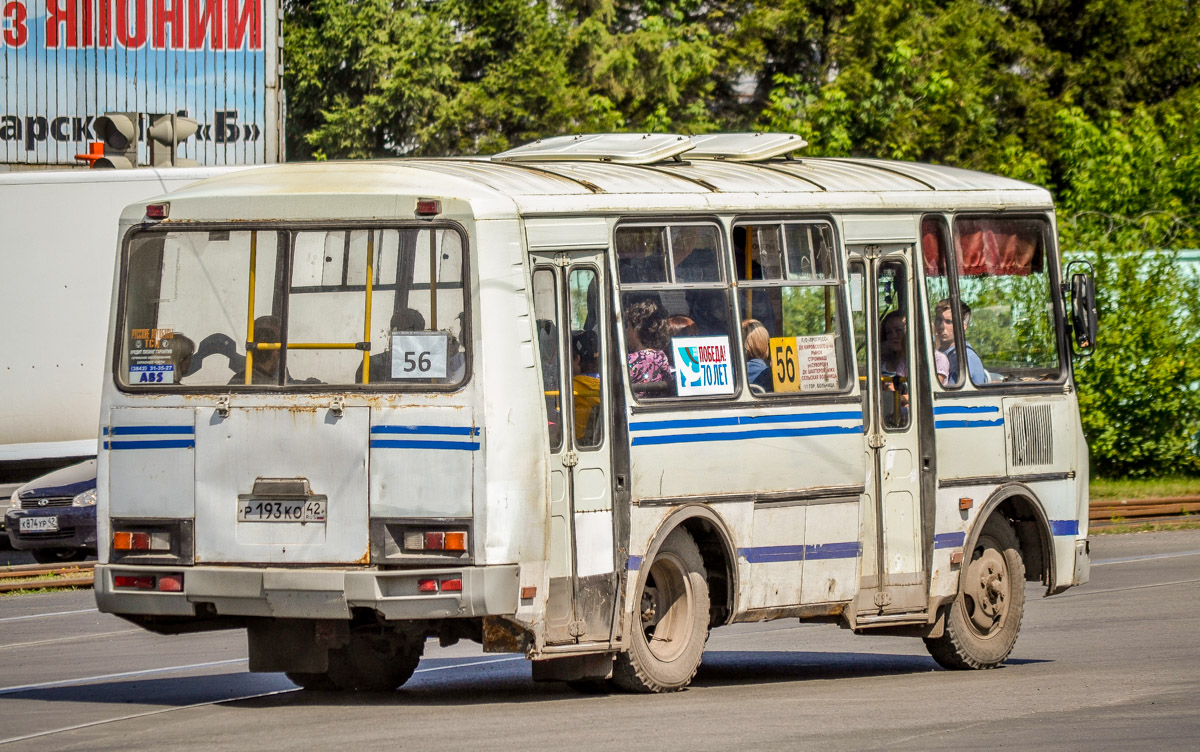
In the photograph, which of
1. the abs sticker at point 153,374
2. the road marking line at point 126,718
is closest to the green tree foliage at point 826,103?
the road marking line at point 126,718

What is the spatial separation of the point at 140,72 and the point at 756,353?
19.5 m

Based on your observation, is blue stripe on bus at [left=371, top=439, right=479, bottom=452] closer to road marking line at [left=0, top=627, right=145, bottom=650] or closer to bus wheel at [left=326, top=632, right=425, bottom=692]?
bus wheel at [left=326, top=632, right=425, bottom=692]

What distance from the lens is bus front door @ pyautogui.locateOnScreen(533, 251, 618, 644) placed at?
9.84 m

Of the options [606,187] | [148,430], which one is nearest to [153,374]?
[148,430]

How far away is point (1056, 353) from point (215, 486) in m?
6.06

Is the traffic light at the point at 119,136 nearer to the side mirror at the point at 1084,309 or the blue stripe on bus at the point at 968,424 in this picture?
the side mirror at the point at 1084,309

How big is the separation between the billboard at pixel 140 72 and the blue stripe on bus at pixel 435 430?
19337 millimetres

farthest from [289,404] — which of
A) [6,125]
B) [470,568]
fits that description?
[6,125]

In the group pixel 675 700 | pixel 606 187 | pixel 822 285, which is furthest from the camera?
pixel 822 285

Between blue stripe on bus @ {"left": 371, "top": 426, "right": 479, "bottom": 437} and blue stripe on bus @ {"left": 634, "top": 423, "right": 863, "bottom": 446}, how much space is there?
1.22m

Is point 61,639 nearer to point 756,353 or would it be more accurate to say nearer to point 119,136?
point 756,353

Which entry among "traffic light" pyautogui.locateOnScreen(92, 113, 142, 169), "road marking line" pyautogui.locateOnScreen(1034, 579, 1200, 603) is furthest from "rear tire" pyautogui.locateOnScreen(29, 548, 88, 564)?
"road marking line" pyautogui.locateOnScreen(1034, 579, 1200, 603)

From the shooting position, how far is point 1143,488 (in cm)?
2842

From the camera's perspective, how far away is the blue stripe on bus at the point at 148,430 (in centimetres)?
989
